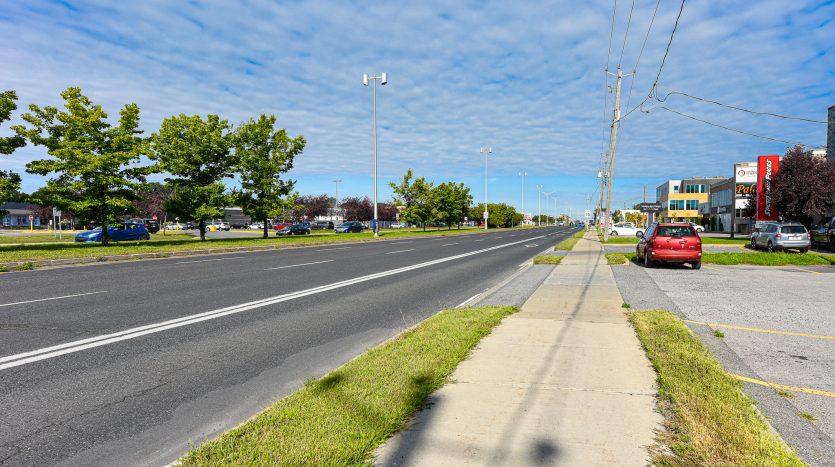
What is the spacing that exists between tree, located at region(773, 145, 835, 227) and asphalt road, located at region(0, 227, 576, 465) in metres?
31.1

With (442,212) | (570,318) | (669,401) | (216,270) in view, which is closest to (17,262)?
(216,270)

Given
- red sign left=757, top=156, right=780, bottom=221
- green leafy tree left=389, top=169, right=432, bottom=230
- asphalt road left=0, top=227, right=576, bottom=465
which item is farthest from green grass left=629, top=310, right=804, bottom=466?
green leafy tree left=389, top=169, right=432, bottom=230

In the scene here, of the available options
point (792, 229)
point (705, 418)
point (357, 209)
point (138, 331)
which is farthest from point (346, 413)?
point (357, 209)

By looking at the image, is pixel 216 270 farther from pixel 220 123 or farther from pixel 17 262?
pixel 220 123

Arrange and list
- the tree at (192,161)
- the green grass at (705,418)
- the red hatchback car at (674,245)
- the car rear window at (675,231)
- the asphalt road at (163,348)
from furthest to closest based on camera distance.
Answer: the tree at (192,161), the car rear window at (675,231), the red hatchback car at (674,245), the asphalt road at (163,348), the green grass at (705,418)

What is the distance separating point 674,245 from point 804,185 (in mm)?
24058

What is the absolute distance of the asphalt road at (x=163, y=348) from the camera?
3.31 metres

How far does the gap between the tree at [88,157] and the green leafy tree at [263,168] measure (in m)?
8.25

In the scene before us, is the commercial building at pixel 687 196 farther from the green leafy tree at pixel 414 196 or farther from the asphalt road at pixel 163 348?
the asphalt road at pixel 163 348

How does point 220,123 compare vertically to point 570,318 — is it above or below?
above

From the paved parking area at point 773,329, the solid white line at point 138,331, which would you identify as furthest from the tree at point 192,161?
the paved parking area at point 773,329

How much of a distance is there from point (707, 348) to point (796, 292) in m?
6.84

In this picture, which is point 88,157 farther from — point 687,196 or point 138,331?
point 687,196

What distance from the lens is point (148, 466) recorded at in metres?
2.87
